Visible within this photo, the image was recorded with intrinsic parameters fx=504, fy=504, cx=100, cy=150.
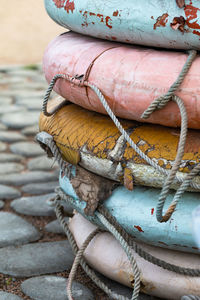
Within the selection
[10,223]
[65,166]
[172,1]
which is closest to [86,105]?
[65,166]

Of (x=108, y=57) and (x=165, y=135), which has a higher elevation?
(x=108, y=57)

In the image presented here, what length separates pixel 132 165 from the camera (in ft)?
4.28

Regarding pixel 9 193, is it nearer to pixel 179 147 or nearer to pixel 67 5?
pixel 67 5

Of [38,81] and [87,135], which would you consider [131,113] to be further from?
[38,81]

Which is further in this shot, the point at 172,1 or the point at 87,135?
the point at 87,135

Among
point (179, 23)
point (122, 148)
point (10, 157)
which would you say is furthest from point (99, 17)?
point (10, 157)

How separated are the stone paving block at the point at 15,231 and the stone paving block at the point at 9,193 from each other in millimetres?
203

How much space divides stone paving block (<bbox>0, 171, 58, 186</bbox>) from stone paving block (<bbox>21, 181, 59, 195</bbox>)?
6cm

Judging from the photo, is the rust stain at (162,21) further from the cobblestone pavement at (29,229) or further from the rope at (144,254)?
the cobblestone pavement at (29,229)

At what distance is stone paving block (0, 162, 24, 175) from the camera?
2454 millimetres

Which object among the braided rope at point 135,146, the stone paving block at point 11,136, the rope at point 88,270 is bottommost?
the stone paving block at point 11,136

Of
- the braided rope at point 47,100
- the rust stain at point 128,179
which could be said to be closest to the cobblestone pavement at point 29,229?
the rust stain at point 128,179

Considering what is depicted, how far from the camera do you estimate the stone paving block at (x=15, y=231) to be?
5.81 ft

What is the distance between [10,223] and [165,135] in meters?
0.84
